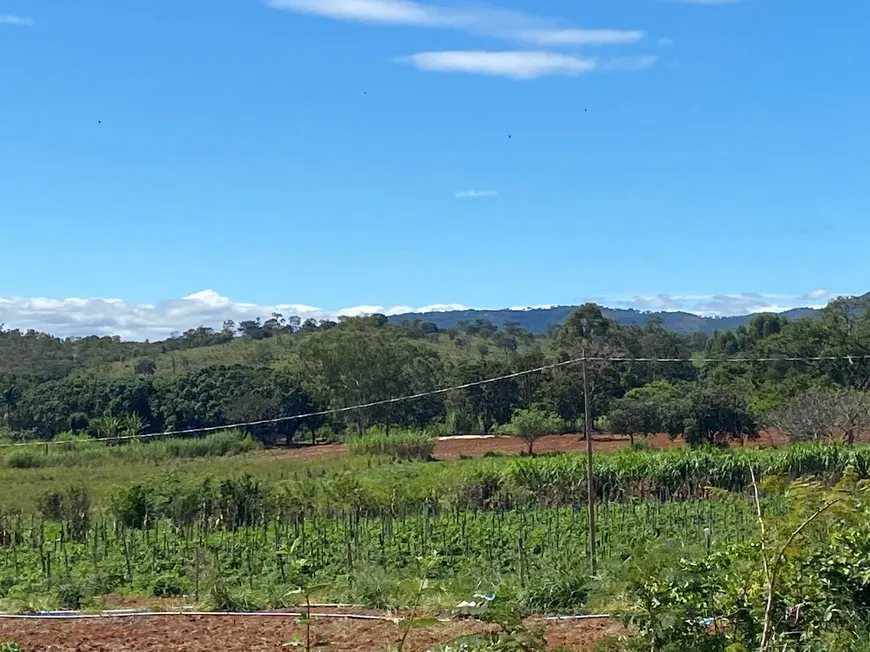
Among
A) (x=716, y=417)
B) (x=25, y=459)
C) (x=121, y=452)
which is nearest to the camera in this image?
(x=121, y=452)

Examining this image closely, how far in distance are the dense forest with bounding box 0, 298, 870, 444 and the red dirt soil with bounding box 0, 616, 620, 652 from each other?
21.4m

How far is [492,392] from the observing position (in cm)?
4303

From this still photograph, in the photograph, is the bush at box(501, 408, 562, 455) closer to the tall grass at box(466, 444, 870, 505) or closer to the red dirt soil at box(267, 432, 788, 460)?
the red dirt soil at box(267, 432, 788, 460)

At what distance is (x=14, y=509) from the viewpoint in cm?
1850

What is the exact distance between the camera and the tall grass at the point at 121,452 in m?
26.1

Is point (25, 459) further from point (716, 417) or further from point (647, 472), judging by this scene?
point (716, 417)

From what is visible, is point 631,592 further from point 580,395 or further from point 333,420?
point 333,420

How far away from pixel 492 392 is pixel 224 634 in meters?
34.7

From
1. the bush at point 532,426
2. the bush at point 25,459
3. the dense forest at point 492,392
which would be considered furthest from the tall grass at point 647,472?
the bush at point 25,459

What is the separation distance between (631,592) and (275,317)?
78.5 meters

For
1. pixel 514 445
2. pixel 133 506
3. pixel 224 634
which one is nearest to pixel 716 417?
pixel 514 445

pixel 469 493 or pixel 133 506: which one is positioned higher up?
pixel 133 506

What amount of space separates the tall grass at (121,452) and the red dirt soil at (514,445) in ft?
6.73

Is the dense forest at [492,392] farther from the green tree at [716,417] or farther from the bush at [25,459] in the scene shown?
the bush at [25,459]
